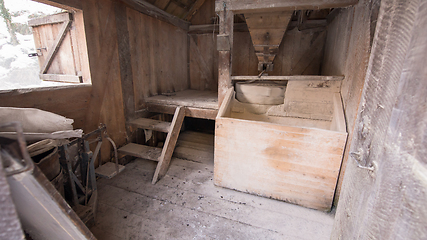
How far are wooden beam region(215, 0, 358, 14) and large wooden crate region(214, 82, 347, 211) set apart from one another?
2.51ft

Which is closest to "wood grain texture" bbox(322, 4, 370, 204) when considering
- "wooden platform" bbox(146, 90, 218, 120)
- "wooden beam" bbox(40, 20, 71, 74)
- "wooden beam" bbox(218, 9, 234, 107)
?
"wooden beam" bbox(218, 9, 234, 107)

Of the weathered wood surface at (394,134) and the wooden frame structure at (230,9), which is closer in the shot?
the weathered wood surface at (394,134)

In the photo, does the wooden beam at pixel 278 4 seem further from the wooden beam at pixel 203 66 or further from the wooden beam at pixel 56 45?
the wooden beam at pixel 203 66

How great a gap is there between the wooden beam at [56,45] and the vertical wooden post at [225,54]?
1626mm

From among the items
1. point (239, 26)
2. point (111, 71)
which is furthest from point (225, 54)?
point (239, 26)

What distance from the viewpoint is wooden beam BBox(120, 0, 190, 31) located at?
2.56 metres

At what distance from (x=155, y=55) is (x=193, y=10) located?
1438mm

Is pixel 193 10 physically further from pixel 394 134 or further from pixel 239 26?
pixel 394 134

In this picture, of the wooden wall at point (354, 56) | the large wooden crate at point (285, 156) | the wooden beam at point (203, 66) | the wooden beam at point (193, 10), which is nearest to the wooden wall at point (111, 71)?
the wooden beam at point (193, 10)

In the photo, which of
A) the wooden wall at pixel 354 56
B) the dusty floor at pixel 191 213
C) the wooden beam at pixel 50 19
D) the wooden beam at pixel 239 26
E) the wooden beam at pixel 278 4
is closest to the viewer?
the wooden wall at pixel 354 56

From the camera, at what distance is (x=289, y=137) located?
1788 millimetres

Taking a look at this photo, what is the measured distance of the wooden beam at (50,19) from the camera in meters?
2.03

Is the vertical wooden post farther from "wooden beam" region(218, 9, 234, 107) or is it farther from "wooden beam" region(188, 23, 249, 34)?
"wooden beam" region(188, 23, 249, 34)

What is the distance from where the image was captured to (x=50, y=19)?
6.97ft
